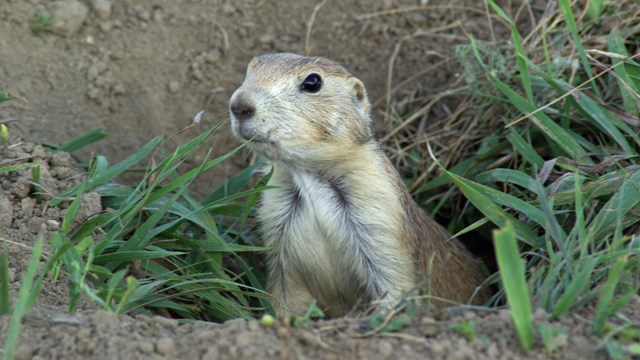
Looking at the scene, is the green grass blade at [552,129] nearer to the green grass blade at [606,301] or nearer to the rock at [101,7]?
the green grass blade at [606,301]

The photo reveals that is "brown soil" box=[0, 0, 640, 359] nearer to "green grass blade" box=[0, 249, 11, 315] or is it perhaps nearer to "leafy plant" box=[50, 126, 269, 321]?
"leafy plant" box=[50, 126, 269, 321]

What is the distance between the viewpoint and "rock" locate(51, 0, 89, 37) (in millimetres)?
7004

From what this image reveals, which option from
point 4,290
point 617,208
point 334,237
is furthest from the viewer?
point 334,237

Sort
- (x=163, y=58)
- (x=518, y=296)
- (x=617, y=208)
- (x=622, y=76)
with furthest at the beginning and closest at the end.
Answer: (x=163, y=58) → (x=622, y=76) → (x=617, y=208) → (x=518, y=296)

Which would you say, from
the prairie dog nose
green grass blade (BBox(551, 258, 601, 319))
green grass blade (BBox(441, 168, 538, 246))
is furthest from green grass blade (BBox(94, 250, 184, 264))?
green grass blade (BBox(551, 258, 601, 319))

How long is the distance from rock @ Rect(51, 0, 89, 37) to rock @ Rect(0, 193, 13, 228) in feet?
8.20

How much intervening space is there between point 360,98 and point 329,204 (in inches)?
28.5

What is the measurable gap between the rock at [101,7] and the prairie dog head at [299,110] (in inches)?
98.2

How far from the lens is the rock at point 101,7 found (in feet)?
23.6

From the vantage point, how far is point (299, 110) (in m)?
4.77

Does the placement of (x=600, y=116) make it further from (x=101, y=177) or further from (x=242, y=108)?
(x=101, y=177)

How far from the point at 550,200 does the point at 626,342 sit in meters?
1.24

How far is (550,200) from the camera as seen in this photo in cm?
464

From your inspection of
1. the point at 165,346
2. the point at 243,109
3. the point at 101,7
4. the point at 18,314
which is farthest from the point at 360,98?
the point at 101,7
